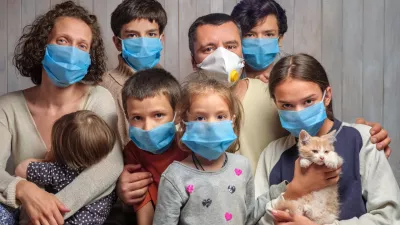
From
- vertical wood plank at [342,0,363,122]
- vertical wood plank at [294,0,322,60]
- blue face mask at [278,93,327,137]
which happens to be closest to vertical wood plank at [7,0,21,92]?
vertical wood plank at [294,0,322,60]

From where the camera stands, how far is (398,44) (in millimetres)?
3643

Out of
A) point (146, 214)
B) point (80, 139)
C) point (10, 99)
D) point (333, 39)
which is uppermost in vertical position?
point (333, 39)

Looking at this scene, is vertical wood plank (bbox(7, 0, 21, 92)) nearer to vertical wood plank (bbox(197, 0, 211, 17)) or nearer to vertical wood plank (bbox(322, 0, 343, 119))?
vertical wood plank (bbox(197, 0, 211, 17))

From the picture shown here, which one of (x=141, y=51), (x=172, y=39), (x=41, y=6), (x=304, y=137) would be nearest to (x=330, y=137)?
(x=304, y=137)

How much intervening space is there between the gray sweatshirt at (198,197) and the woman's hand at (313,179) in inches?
9.0

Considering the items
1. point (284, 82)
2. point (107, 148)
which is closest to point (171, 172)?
point (107, 148)

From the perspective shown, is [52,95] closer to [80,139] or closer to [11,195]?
[80,139]

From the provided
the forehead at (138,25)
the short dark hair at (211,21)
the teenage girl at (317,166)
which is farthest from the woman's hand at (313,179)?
the forehead at (138,25)

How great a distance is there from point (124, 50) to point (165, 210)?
108 centimetres

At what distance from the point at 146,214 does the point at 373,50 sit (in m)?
1.90

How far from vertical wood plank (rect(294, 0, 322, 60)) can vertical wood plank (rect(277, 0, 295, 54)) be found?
19 mm

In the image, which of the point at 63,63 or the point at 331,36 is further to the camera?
the point at 331,36

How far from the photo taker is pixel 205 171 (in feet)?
7.65

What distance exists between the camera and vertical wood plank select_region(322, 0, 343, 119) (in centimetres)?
364
